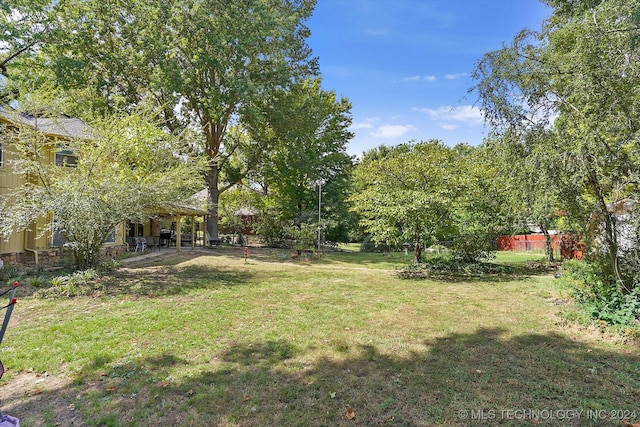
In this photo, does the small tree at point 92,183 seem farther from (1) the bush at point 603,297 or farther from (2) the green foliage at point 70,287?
(1) the bush at point 603,297

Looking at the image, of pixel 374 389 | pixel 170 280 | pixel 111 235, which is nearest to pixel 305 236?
pixel 170 280

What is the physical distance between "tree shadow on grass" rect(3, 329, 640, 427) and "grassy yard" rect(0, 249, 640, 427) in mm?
17

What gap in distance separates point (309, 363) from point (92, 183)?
26.0 feet

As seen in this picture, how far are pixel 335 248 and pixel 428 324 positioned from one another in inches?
701

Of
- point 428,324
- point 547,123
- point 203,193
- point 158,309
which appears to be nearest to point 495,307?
point 428,324

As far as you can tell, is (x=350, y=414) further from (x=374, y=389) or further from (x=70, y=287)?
(x=70, y=287)

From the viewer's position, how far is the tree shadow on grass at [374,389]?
2996 mm

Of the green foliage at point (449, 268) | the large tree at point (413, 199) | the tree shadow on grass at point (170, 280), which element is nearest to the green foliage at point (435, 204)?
the large tree at point (413, 199)

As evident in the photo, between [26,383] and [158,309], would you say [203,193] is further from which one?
[26,383]

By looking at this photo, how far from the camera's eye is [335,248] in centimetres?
2352

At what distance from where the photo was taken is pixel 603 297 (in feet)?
19.6

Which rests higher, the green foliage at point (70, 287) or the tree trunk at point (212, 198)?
the tree trunk at point (212, 198)

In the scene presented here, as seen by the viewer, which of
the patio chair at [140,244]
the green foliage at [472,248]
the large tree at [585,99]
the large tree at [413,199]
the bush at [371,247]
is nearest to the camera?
the large tree at [585,99]

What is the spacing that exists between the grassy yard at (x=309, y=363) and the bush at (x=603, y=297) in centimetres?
44
